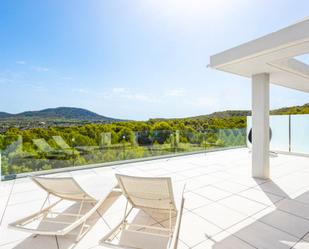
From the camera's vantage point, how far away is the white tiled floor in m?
2.28

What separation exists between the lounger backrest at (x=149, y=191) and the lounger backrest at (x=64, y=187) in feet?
2.09

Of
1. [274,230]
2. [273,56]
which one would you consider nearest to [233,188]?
[274,230]

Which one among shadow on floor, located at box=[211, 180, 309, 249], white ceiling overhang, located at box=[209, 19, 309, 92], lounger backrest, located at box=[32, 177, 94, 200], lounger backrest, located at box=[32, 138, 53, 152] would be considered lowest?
shadow on floor, located at box=[211, 180, 309, 249]

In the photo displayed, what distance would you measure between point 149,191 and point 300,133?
791 centimetres

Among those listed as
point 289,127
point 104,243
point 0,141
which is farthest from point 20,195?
point 289,127

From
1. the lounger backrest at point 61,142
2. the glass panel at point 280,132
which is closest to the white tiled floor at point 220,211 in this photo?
the lounger backrest at point 61,142

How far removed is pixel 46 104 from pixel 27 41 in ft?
10.3

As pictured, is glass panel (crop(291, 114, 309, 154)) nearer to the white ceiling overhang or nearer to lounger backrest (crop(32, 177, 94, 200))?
the white ceiling overhang

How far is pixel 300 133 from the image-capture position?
7676mm

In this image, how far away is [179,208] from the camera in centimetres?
260

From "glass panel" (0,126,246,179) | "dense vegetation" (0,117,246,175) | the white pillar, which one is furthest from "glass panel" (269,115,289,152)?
the white pillar

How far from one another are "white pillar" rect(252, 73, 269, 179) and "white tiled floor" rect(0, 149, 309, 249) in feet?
1.15

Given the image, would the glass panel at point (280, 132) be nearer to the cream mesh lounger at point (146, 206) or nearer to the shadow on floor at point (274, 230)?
the shadow on floor at point (274, 230)

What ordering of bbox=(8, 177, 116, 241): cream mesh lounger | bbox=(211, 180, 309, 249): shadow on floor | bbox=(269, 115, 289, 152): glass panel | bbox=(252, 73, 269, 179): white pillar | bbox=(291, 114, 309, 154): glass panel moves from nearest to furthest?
bbox=(211, 180, 309, 249): shadow on floor
bbox=(8, 177, 116, 241): cream mesh lounger
bbox=(252, 73, 269, 179): white pillar
bbox=(291, 114, 309, 154): glass panel
bbox=(269, 115, 289, 152): glass panel
